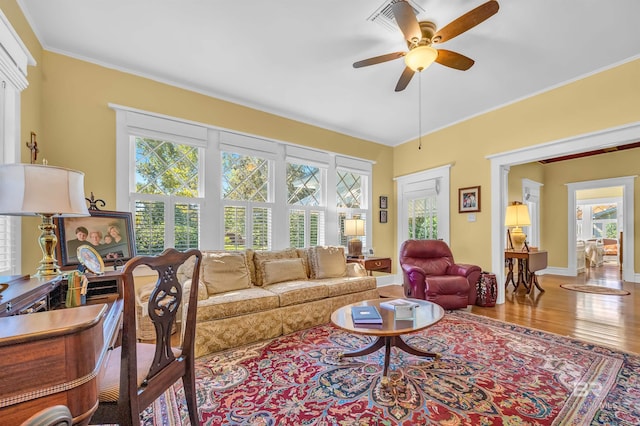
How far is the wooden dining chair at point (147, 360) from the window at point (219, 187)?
2.23 m

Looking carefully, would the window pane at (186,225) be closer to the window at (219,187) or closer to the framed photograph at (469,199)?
the window at (219,187)

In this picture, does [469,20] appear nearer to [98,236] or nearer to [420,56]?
[420,56]

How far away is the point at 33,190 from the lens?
1.45 m

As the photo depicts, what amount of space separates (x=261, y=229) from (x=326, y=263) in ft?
3.67

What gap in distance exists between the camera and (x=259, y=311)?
2.84 meters

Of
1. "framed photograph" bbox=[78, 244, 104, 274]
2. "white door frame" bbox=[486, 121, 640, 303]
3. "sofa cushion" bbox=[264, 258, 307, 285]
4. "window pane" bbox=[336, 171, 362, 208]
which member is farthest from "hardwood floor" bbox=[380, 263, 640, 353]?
"framed photograph" bbox=[78, 244, 104, 274]

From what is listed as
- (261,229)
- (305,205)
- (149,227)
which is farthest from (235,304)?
(305,205)

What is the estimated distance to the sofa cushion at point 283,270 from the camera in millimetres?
3428

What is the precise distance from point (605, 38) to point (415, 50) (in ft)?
6.72

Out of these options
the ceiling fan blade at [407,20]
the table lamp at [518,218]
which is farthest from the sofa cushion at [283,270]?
the table lamp at [518,218]

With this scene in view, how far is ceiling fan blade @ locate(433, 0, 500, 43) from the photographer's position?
6.28 feet

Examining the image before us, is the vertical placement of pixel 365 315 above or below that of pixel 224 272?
below

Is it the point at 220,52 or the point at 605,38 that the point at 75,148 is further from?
the point at 605,38

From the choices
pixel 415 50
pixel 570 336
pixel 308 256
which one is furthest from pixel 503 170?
pixel 308 256
